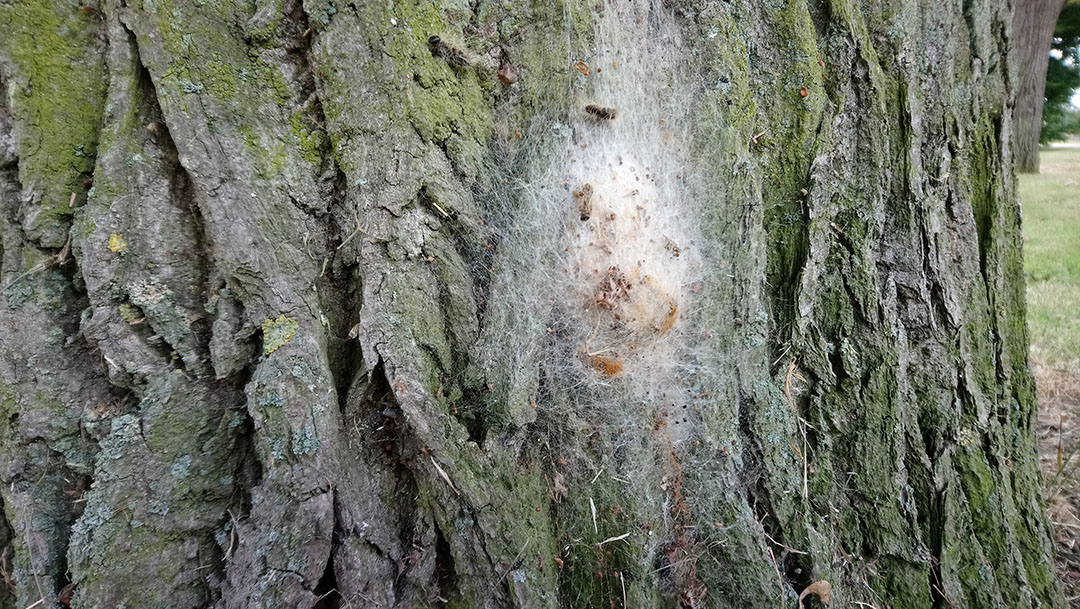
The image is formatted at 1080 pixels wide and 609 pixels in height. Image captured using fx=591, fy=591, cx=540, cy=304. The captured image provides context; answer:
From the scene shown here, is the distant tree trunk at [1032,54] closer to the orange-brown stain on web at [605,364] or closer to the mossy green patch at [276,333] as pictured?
the orange-brown stain on web at [605,364]

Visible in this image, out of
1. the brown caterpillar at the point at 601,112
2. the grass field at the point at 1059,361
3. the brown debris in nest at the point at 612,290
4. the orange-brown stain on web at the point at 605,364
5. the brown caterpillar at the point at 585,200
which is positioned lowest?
the grass field at the point at 1059,361

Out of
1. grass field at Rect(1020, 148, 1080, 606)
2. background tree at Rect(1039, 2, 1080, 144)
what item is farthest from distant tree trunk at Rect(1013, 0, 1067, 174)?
background tree at Rect(1039, 2, 1080, 144)

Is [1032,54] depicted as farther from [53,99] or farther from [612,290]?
[53,99]

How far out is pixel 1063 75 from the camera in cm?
1530

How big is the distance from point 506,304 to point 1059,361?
4.31 m

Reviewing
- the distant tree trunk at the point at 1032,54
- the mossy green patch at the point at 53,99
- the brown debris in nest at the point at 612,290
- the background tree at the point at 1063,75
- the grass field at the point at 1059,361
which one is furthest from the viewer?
the background tree at the point at 1063,75

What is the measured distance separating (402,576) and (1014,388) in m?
2.21

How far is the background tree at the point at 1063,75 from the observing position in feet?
45.9

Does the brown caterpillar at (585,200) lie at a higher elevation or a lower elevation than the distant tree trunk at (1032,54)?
lower

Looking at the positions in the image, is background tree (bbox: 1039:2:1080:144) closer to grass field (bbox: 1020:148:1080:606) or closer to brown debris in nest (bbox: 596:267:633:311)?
grass field (bbox: 1020:148:1080:606)

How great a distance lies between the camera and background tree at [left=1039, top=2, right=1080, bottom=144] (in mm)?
13993

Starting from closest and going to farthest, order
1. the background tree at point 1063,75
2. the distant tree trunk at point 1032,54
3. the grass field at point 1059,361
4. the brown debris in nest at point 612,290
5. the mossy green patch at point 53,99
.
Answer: the mossy green patch at point 53,99 → the brown debris in nest at point 612,290 → the grass field at point 1059,361 → the distant tree trunk at point 1032,54 → the background tree at point 1063,75

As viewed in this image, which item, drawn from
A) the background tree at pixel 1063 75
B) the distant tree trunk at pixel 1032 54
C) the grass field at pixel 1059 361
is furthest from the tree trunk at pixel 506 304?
the background tree at pixel 1063 75

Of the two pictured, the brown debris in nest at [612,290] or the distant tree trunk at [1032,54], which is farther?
the distant tree trunk at [1032,54]
